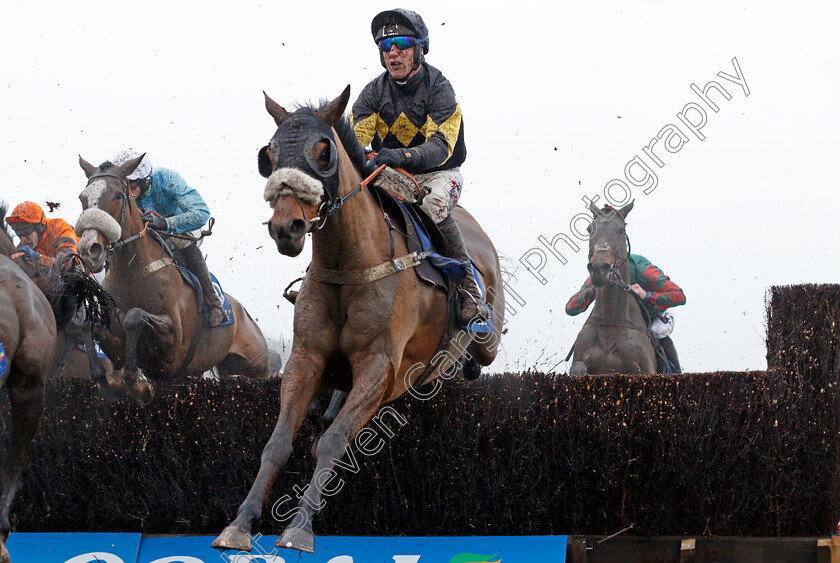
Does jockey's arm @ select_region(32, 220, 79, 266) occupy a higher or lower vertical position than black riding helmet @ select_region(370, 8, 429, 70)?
lower

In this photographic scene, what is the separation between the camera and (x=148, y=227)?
880cm

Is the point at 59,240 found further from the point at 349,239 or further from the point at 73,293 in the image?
the point at 349,239

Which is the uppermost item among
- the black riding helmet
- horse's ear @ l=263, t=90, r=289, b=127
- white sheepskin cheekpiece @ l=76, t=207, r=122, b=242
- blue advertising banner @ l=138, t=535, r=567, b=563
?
the black riding helmet

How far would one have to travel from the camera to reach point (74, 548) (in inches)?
253

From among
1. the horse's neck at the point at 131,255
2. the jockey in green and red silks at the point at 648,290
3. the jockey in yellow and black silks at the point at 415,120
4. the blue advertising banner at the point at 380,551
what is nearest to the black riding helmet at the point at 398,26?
the jockey in yellow and black silks at the point at 415,120

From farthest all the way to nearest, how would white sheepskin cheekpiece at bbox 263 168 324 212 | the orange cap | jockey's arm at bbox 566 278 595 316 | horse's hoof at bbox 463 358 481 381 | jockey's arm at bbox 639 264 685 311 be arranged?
1. jockey's arm at bbox 566 278 595 316
2. jockey's arm at bbox 639 264 685 311
3. the orange cap
4. horse's hoof at bbox 463 358 481 381
5. white sheepskin cheekpiece at bbox 263 168 324 212

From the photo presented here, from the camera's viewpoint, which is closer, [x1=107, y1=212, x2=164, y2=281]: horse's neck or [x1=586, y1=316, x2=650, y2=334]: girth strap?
[x1=107, y1=212, x2=164, y2=281]: horse's neck

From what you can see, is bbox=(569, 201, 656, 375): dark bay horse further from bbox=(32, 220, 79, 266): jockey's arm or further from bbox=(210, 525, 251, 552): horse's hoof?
bbox=(210, 525, 251, 552): horse's hoof

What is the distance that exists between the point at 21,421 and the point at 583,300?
286 inches

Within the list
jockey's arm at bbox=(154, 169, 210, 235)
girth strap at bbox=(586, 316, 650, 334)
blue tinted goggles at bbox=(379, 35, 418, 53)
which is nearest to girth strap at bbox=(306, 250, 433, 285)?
blue tinted goggles at bbox=(379, 35, 418, 53)

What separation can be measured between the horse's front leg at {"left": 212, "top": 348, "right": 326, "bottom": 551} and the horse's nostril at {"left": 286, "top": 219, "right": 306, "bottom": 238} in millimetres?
947

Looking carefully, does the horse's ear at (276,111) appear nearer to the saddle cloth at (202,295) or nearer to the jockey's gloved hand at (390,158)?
the jockey's gloved hand at (390,158)

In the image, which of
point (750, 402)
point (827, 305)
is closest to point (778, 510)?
point (750, 402)

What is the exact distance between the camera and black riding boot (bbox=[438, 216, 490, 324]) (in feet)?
20.2
